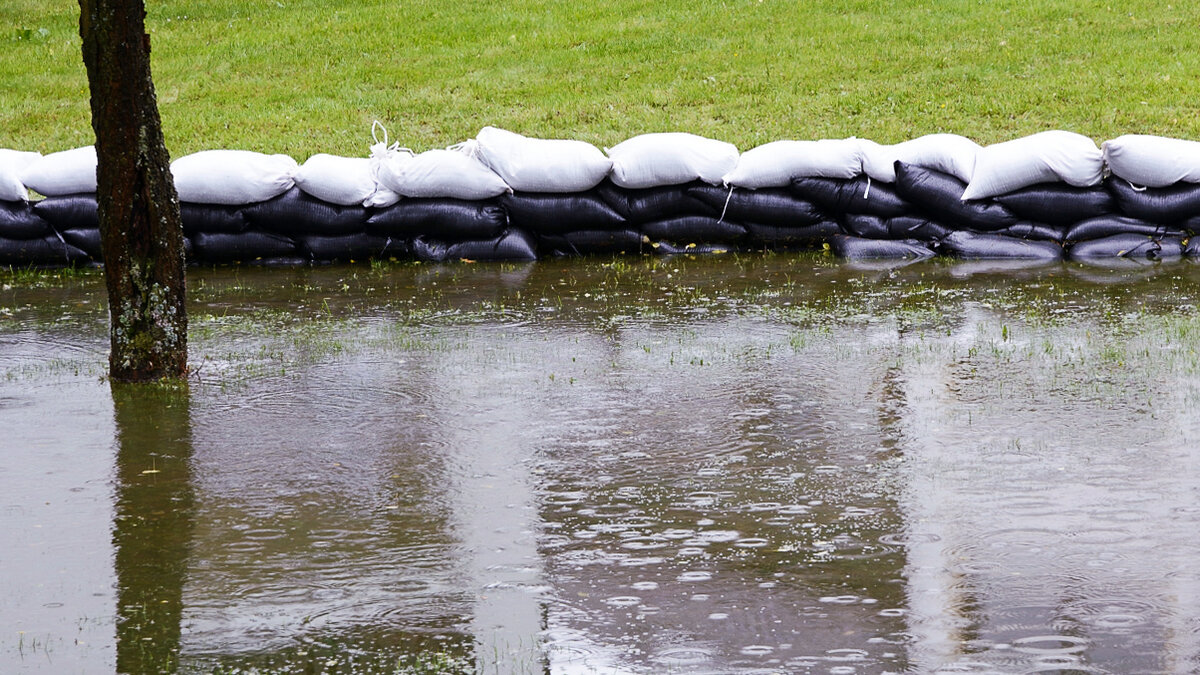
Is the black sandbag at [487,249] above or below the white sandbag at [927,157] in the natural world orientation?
below

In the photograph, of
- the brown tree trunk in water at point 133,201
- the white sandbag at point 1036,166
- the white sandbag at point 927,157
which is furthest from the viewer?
the white sandbag at point 927,157

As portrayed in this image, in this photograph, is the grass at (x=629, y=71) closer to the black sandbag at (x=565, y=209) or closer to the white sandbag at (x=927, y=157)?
the white sandbag at (x=927, y=157)

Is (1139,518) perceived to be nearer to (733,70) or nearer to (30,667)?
(30,667)

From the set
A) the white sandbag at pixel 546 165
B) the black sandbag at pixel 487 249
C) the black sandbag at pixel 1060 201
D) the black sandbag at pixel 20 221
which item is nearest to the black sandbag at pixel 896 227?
the black sandbag at pixel 1060 201

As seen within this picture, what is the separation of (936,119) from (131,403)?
8.41m

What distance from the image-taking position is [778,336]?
6.94 metres

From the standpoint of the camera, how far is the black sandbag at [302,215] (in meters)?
9.27

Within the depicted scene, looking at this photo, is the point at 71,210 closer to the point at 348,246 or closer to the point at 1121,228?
the point at 348,246

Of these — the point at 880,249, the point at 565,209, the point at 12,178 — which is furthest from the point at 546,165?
the point at 12,178

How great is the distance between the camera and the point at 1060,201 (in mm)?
8875

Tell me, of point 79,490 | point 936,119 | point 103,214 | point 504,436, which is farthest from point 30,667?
point 936,119

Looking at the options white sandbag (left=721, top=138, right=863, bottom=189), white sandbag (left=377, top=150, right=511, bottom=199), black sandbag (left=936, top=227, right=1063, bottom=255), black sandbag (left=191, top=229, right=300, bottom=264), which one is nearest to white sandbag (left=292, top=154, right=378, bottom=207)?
white sandbag (left=377, top=150, right=511, bottom=199)

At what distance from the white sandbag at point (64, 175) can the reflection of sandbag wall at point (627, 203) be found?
0.01m

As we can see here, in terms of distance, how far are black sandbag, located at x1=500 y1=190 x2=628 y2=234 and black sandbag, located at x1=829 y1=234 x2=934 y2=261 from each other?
1.47 metres
